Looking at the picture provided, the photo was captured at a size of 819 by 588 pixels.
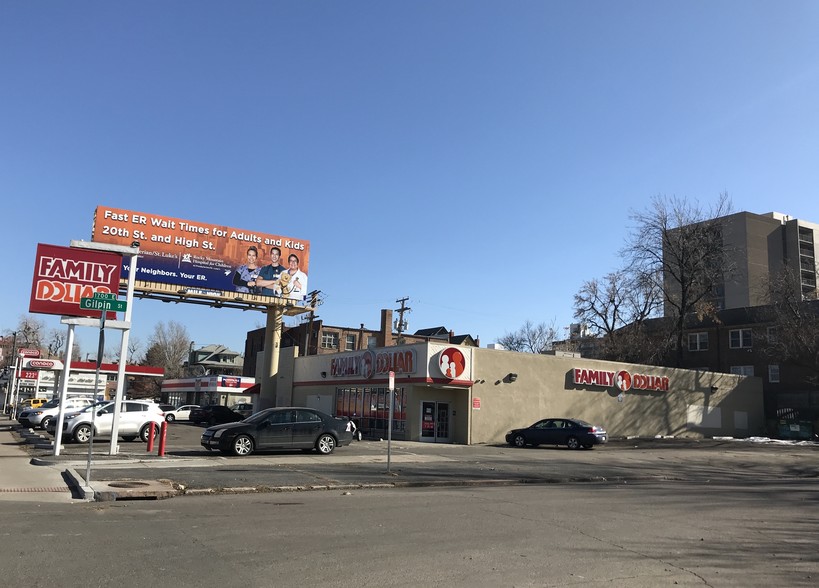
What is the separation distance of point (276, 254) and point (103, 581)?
124 feet

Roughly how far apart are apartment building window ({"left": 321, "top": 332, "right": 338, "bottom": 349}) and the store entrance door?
3999cm

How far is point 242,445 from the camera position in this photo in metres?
20.0

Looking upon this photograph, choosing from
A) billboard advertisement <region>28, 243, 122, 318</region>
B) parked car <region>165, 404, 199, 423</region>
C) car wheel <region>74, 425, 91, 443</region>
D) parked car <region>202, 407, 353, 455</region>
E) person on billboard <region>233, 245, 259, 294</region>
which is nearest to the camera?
billboard advertisement <region>28, 243, 122, 318</region>

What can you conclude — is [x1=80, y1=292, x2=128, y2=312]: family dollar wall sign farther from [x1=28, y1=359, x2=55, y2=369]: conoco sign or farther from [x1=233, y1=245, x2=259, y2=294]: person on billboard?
[x1=28, y1=359, x2=55, y2=369]: conoco sign

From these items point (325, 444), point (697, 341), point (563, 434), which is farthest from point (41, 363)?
point (697, 341)

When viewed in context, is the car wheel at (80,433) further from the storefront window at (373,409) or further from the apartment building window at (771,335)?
the apartment building window at (771,335)

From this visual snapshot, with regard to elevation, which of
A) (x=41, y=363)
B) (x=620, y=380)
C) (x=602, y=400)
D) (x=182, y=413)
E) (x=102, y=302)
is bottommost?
(x=182, y=413)

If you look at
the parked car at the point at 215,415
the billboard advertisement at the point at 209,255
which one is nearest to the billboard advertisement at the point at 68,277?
the billboard advertisement at the point at 209,255

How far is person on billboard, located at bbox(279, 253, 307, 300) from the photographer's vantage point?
43125 mm

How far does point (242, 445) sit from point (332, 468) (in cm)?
381

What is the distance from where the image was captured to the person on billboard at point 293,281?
43.1m

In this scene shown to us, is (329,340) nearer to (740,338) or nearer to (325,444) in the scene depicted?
(740,338)

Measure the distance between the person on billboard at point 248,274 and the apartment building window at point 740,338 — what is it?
1547 inches

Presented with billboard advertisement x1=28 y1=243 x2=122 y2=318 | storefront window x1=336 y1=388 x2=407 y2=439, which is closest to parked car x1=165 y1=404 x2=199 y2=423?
storefront window x1=336 y1=388 x2=407 y2=439
